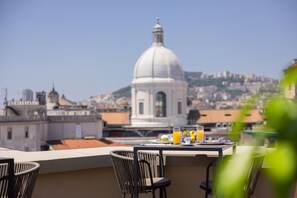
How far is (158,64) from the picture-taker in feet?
196

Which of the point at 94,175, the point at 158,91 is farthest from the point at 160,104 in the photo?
the point at 94,175

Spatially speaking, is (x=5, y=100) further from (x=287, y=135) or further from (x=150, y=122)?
(x=287, y=135)

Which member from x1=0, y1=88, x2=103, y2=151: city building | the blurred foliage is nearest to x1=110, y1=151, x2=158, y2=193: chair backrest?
the blurred foliage

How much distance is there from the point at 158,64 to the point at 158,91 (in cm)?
343

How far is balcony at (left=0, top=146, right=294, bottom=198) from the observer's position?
380 cm

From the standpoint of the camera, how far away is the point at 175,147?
340cm

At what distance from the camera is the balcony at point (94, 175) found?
3.80 metres

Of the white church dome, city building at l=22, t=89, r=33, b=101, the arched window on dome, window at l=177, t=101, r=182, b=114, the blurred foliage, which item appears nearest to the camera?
the blurred foliage

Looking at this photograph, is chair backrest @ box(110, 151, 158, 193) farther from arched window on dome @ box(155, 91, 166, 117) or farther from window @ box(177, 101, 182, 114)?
window @ box(177, 101, 182, 114)

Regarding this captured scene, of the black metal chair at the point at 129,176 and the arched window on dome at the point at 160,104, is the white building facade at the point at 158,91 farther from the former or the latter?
the black metal chair at the point at 129,176

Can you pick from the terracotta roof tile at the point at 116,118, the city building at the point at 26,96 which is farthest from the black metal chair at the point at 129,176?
the city building at the point at 26,96

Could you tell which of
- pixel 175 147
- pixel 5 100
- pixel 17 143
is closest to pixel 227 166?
pixel 175 147

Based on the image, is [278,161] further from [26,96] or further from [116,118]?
[26,96]

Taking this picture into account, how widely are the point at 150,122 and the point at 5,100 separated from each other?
689 inches
